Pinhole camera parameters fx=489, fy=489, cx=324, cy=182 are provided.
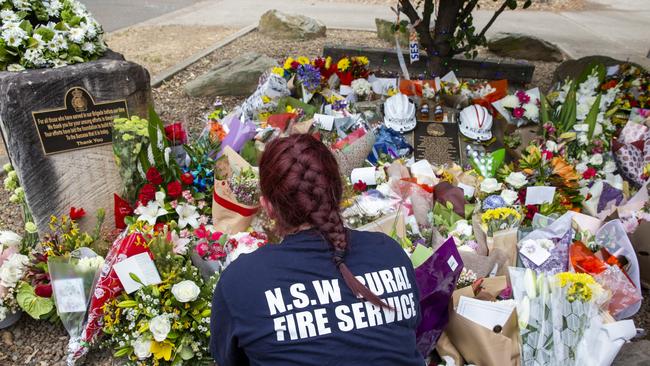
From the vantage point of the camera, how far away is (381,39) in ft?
29.3

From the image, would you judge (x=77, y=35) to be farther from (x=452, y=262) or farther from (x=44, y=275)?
(x=452, y=262)

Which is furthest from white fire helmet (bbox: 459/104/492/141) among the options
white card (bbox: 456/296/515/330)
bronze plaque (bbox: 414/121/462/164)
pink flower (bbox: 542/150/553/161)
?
white card (bbox: 456/296/515/330)

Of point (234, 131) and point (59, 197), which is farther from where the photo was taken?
point (234, 131)

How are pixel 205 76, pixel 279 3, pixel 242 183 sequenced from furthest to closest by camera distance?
1. pixel 279 3
2. pixel 205 76
3. pixel 242 183

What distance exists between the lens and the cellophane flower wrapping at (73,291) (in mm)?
2418

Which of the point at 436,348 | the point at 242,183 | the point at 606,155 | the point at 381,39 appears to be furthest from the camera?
the point at 381,39

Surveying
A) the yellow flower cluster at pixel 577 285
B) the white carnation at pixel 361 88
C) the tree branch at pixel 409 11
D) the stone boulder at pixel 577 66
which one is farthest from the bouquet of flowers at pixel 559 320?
the stone boulder at pixel 577 66

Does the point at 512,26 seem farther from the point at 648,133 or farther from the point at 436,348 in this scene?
the point at 436,348

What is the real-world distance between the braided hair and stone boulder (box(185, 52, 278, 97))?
464 centimetres

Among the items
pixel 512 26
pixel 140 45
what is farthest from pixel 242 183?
pixel 512 26

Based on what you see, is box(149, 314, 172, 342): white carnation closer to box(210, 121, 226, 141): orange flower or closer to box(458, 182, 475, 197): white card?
box(210, 121, 226, 141): orange flower

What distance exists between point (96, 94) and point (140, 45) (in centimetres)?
563

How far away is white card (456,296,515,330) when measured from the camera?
2109 millimetres

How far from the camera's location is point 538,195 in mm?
3262
